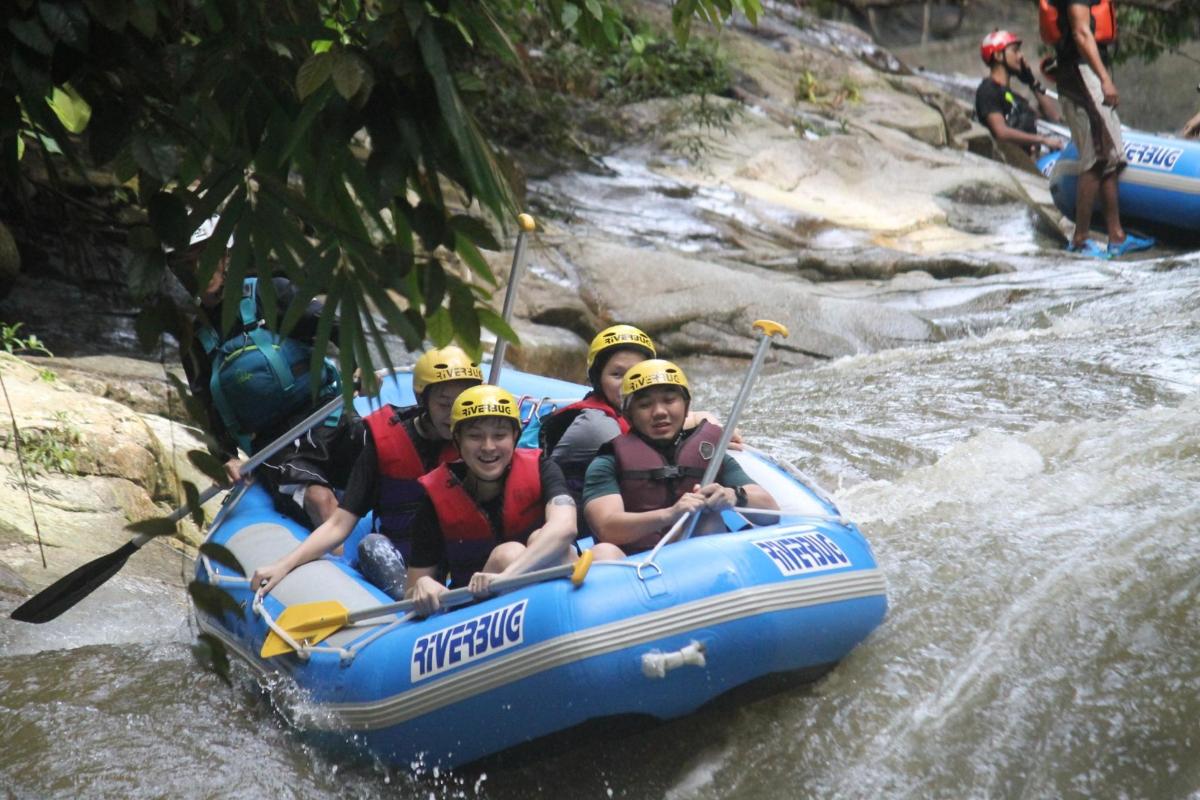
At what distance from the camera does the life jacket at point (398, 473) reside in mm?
4344

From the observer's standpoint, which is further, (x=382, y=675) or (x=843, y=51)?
(x=843, y=51)

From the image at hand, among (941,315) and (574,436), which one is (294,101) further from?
(941,315)

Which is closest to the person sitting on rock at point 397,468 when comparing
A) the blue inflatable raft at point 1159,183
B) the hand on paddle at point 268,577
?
the hand on paddle at point 268,577

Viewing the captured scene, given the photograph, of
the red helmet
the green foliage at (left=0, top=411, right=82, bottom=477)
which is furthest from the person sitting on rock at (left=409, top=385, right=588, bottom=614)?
the red helmet

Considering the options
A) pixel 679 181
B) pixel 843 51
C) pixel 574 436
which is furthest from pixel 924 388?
pixel 843 51

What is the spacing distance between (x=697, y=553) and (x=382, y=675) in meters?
0.92

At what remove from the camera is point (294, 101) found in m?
1.96

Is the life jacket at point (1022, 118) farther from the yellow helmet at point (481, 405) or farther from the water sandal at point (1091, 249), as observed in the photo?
the yellow helmet at point (481, 405)

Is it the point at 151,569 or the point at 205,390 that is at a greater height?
the point at 205,390

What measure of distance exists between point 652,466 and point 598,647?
0.85 m

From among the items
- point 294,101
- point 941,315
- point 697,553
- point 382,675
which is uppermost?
point 294,101

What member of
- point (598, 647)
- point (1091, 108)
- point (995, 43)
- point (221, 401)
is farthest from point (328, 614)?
point (995, 43)

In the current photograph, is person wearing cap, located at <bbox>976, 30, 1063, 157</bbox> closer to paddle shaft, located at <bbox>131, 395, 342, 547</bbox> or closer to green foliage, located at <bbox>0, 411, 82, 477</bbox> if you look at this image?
paddle shaft, located at <bbox>131, 395, 342, 547</bbox>

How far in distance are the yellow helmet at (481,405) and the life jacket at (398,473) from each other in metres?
0.46
